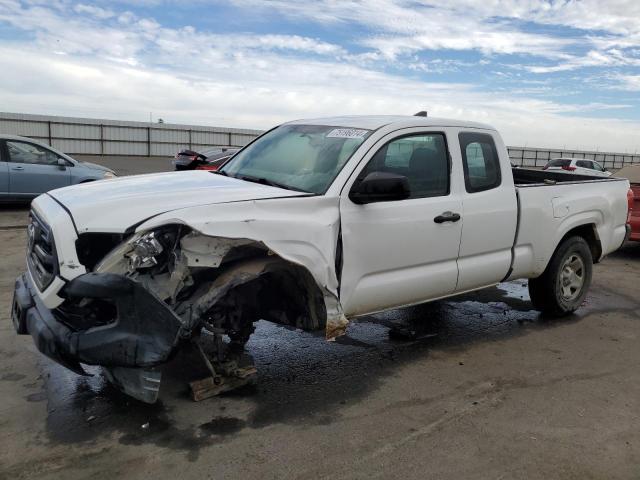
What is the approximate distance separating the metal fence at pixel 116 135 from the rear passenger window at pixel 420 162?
27662 millimetres

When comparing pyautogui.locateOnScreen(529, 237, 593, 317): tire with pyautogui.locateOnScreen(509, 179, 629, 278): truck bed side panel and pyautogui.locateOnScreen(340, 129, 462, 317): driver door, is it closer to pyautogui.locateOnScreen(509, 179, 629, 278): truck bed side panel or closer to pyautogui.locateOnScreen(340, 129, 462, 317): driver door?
pyautogui.locateOnScreen(509, 179, 629, 278): truck bed side panel

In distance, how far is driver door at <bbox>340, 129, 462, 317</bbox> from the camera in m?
4.02

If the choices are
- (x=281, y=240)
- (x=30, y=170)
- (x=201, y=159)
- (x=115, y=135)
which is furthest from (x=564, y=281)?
(x=115, y=135)

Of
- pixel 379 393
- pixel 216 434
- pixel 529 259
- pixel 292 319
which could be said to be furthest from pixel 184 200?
pixel 529 259

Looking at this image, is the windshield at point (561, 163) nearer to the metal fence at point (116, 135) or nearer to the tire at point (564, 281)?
the metal fence at point (116, 135)

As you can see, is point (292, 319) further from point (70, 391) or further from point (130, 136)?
point (130, 136)

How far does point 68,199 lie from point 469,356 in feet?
11.1

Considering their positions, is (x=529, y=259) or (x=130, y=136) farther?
(x=130, y=136)

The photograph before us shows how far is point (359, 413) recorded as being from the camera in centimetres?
379

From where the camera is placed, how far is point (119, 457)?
10.4 feet

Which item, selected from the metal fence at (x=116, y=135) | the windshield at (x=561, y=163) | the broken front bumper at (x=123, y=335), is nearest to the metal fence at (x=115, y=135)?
the metal fence at (x=116, y=135)

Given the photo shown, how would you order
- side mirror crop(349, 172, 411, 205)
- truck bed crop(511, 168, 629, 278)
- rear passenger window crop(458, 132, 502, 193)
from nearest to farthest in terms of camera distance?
1. side mirror crop(349, 172, 411, 205)
2. rear passenger window crop(458, 132, 502, 193)
3. truck bed crop(511, 168, 629, 278)

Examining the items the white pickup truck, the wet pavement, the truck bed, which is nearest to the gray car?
the wet pavement

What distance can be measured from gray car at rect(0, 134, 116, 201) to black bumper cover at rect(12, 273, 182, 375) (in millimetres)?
9126
